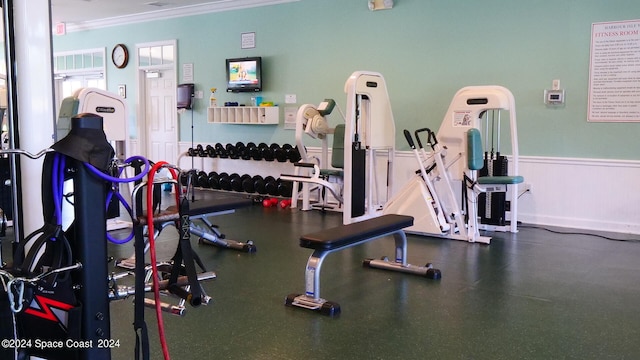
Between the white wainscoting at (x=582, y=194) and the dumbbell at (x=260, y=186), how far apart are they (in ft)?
10.8

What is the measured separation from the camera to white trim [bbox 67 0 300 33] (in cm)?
805

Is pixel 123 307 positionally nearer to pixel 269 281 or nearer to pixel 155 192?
pixel 269 281

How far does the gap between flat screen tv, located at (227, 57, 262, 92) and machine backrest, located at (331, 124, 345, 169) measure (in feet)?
6.12

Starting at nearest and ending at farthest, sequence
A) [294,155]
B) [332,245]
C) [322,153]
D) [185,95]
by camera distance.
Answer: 1. [332,245]
2. [322,153]
3. [294,155]
4. [185,95]

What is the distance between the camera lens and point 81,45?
10188mm

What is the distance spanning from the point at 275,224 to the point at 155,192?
4112 millimetres

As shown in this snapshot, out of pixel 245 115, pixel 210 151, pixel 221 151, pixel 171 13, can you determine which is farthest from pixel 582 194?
pixel 171 13

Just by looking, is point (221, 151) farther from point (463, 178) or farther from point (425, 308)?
point (425, 308)

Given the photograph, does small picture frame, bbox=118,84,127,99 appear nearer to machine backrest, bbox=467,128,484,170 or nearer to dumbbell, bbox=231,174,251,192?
dumbbell, bbox=231,174,251,192

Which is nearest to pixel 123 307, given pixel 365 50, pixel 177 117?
pixel 365 50

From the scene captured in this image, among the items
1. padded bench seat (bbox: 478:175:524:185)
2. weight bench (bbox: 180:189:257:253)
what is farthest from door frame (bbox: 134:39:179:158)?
padded bench seat (bbox: 478:175:524:185)

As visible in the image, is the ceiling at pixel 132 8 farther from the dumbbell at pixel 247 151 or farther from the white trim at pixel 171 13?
the dumbbell at pixel 247 151

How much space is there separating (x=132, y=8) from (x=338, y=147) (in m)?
4.50

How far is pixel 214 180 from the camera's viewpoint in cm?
821
